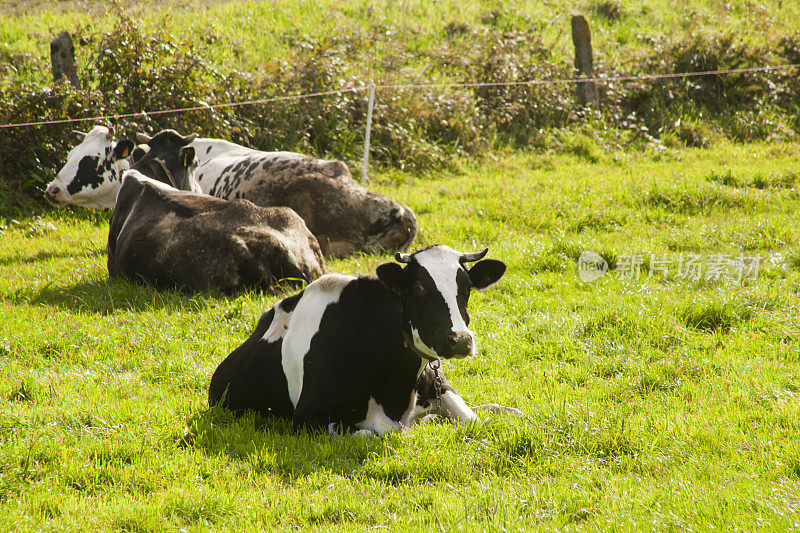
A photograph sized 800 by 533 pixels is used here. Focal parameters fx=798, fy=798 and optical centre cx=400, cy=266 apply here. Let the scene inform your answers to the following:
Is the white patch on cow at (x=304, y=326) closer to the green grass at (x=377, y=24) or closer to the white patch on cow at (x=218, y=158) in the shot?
the white patch on cow at (x=218, y=158)

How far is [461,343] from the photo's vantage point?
14.5 ft

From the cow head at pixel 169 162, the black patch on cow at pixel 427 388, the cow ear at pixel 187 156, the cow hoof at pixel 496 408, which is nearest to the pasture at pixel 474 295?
the cow hoof at pixel 496 408

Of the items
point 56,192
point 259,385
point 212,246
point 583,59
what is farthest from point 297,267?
point 583,59

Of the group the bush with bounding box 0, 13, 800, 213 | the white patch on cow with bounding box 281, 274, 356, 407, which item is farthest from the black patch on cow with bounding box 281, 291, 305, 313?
the bush with bounding box 0, 13, 800, 213

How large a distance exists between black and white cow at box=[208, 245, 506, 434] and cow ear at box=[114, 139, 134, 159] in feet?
21.2

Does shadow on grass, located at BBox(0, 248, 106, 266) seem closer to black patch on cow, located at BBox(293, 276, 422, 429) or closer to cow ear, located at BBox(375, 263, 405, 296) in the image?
black patch on cow, located at BBox(293, 276, 422, 429)

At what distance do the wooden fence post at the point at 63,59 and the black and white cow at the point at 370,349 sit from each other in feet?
29.9

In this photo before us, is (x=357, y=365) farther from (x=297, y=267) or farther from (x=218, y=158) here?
(x=218, y=158)

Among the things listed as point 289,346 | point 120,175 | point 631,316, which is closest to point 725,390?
point 631,316

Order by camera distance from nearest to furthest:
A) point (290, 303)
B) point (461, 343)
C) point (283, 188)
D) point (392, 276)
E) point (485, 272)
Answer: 1. point (461, 343)
2. point (392, 276)
3. point (485, 272)
4. point (290, 303)
5. point (283, 188)

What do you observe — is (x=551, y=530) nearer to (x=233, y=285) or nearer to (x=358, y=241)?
(x=233, y=285)

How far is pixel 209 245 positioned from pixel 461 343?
425 cm

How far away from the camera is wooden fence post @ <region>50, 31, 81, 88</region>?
1253 cm

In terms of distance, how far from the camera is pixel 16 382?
18.5 ft
